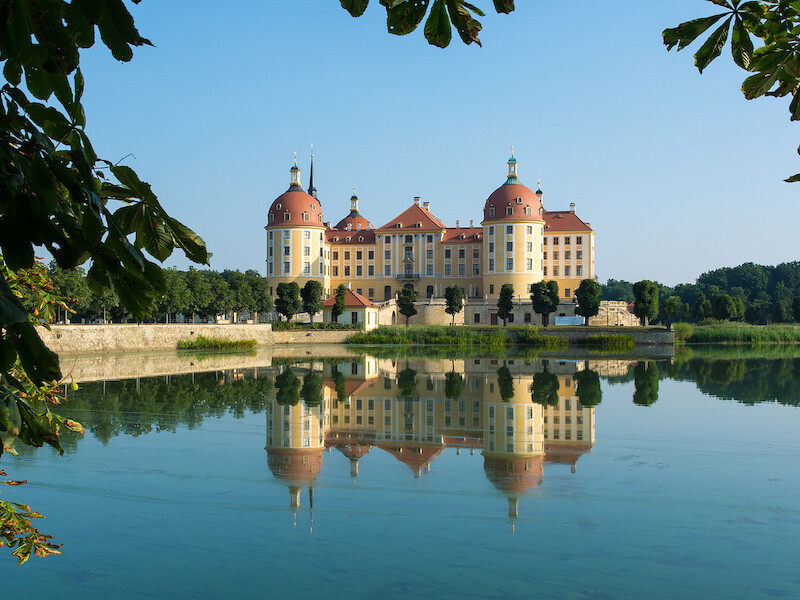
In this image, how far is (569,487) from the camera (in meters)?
7.86

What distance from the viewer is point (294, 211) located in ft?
197

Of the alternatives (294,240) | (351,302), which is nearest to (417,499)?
(351,302)

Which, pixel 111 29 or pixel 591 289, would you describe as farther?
pixel 591 289

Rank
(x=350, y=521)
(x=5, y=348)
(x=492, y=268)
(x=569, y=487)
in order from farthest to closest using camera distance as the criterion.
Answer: (x=492, y=268) → (x=569, y=487) → (x=350, y=521) → (x=5, y=348)

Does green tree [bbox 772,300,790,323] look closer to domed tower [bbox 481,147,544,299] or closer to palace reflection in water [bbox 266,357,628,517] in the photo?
domed tower [bbox 481,147,544,299]

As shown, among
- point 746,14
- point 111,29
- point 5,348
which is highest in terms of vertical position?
point 746,14

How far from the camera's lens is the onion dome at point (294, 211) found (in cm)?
6006

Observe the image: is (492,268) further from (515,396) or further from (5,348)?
(5,348)

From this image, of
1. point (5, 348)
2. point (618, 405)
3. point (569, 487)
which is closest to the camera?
point (5, 348)

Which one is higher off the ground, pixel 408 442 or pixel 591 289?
pixel 591 289

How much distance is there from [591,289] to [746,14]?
50.0 m

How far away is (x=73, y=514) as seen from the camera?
6.71 metres

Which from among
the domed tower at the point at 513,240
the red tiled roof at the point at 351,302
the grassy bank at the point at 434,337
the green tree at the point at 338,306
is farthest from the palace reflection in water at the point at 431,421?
the domed tower at the point at 513,240

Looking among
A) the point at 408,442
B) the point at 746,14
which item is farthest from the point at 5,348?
the point at 408,442
